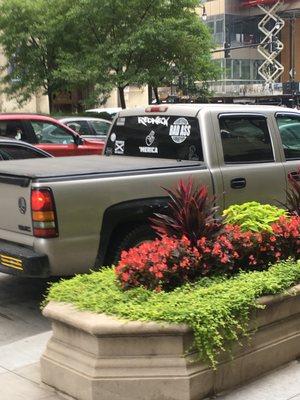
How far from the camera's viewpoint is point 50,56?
2459 centimetres

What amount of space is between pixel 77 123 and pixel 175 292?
13.0 meters

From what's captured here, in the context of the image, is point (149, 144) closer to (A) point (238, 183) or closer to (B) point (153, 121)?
(B) point (153, 121)

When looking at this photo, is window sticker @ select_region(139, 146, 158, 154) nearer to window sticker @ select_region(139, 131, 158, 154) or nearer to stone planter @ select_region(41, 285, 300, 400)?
window sticker @ select_region(139, 131, 158, 154)

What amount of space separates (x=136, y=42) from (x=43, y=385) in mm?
18208

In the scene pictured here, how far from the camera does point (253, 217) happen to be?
16.0 feet

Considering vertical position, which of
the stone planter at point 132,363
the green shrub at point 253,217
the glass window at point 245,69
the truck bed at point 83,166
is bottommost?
the stone planter at point 132,363

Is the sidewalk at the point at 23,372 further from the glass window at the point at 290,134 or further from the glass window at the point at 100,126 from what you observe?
the glass window at the point at 100,126

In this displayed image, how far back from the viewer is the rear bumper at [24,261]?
5117mm

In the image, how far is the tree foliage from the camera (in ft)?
70.2

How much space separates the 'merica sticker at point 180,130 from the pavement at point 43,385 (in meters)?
2.86

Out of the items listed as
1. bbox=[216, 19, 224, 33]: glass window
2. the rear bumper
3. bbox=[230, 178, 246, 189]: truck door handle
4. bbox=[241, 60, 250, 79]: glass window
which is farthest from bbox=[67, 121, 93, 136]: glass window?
bbox=[241, 60, 250, 79]: glass window

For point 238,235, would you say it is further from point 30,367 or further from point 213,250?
point 30,367

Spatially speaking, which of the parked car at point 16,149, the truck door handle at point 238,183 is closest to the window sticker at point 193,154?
the truck door handle at point 238,183

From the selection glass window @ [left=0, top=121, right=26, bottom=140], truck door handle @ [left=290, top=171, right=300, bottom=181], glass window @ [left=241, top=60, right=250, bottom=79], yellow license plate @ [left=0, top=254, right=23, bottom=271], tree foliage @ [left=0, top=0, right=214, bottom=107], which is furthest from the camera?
glass window @ [left=241, top=60, right=250, bottom=79]
